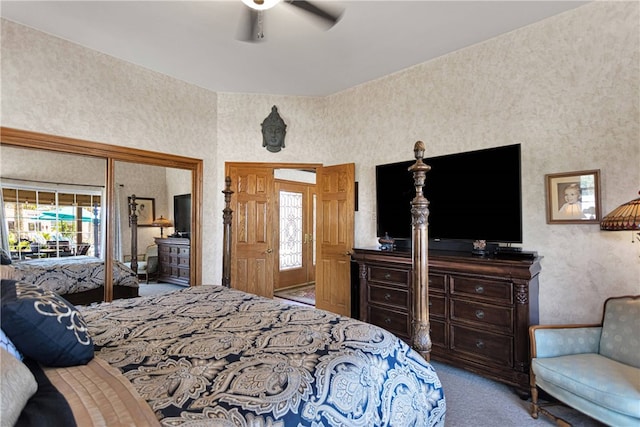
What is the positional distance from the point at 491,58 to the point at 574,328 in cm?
247

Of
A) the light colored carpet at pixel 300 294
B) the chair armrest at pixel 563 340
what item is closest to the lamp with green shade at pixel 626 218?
the chair armrest at pixel 563 340

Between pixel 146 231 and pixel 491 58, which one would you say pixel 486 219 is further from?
pixel 146 231

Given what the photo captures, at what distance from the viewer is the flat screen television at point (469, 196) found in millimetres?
2898

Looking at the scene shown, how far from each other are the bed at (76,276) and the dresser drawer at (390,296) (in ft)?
8.87

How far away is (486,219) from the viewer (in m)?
3.03

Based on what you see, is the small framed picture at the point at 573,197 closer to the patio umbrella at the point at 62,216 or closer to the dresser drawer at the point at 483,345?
the dresser drawer at the point at 483,345

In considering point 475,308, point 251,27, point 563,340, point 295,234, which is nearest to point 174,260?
point 251,27

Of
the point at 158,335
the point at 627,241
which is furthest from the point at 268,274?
the point at 627,241

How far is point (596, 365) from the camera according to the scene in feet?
6.55

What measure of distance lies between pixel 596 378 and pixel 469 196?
1684 mm

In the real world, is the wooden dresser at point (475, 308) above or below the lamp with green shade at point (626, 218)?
below

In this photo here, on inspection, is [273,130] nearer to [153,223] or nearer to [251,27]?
[153,223]

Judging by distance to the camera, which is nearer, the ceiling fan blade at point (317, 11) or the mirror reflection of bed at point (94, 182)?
the ceiling fan blade at point (317, 11)

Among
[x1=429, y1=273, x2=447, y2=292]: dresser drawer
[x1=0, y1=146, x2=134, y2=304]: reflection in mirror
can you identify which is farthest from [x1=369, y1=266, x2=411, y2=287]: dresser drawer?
[x1=0, y1=146, x2=134, y2=304]: reflection in mirror
